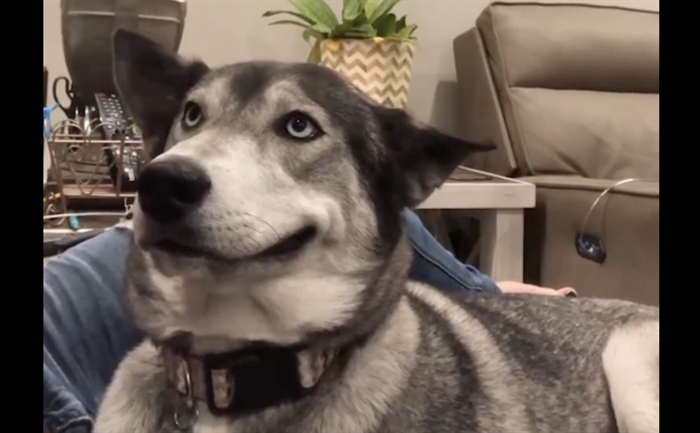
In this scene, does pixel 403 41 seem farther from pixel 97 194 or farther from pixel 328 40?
pixel 97 194

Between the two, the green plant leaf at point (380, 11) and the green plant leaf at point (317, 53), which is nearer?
the green plant leaf at point (380, 11)

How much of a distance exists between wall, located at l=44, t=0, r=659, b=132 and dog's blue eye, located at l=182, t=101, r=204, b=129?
1.81m

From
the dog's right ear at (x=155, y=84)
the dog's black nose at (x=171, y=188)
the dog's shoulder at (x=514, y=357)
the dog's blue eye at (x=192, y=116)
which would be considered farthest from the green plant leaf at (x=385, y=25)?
the dog's black nose at (x=171, y=188)

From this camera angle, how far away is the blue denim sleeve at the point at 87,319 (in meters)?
1.31

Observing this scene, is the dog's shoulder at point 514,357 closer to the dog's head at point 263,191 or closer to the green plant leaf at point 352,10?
the dog's head at point 263,191

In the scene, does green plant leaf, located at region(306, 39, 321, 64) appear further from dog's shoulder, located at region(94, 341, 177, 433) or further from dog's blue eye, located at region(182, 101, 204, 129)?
dog's shoulder, located at region(94, 341, 177, 433)

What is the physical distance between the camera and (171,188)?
3.14 feet

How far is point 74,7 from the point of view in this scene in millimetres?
2061

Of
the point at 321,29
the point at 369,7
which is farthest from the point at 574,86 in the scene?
the point at 321,29

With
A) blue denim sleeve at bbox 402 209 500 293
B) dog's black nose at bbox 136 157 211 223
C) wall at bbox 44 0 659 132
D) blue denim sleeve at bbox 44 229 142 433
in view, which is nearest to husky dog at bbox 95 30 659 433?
dog's black nose at bbox 136 157 211 223

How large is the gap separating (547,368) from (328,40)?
149 cm

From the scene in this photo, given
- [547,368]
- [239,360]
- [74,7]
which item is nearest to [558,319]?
[547,368]

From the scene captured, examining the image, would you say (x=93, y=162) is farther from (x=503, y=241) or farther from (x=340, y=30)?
(x=503, y=241)

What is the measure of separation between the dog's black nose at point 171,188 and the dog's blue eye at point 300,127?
9.1 inches
